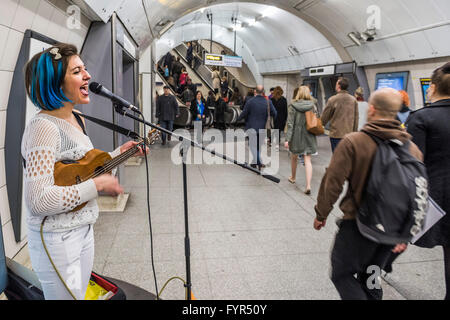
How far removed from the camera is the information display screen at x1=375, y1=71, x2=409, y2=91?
28.7 ft

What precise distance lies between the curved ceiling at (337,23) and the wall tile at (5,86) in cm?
107

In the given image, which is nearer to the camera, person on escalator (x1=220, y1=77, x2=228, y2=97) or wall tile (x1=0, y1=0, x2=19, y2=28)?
wall tile (x1=0, y1=0, x2=19, y2=28)

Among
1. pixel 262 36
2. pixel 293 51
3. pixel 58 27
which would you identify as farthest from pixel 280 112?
pixel 58 27

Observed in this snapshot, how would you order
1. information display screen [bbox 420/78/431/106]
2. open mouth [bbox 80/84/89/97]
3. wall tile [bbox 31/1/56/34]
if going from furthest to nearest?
information display screen [bbox 420/78/431/106], wall tile [bbox 31/1/56/34], open mouth [bbox 80/84/89/97]

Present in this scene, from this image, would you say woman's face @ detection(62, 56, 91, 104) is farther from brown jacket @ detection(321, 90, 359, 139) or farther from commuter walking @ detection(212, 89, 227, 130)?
commuter walking @ detection(212, 89, 227, 130)

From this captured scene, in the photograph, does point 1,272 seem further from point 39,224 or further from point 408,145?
point 408,145

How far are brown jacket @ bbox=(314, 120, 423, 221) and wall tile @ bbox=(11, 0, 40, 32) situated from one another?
7.70 feet

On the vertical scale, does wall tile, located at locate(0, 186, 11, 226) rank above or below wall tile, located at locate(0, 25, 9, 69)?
below

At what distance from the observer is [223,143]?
10250mm

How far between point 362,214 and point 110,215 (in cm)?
335

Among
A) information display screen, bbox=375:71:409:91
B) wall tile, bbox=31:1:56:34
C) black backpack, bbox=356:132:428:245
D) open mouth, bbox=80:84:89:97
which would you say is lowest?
black backpack, bbox=356:132:428:245

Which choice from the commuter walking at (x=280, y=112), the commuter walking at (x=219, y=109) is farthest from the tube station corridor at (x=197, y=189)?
the commuter walking at (x=219, y=109)

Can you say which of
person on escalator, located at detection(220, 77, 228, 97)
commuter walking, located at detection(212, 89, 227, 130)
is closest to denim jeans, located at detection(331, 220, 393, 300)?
commuter walking, located at detection(212, 89, 227, 130)

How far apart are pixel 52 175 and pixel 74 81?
1.36 feet
